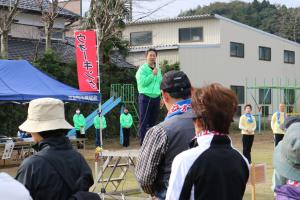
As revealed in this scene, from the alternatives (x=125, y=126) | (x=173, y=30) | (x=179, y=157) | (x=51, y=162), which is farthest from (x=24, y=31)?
(x=179, y=157)

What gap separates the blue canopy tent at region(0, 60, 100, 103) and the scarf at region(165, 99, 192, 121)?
10590 mm

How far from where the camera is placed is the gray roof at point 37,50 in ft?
87.8

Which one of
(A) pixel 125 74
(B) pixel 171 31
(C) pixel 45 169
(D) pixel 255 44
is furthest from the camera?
(D) pixel 255 44

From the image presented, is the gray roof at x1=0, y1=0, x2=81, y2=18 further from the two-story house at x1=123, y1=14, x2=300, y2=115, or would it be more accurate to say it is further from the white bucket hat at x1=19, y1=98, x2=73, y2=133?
the white bucket hat at x1=19, y1=98, x2=73, y2=133

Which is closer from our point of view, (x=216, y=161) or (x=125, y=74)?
(x=216, y=161)

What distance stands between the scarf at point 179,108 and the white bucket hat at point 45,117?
83 centimetres

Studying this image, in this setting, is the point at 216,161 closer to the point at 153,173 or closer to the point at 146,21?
the point at 153,173

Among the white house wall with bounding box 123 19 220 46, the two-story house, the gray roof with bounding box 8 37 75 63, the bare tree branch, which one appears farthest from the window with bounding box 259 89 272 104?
the bare tree branch

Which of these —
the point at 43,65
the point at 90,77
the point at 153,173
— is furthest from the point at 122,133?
the point at 153,173

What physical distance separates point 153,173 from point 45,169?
867 mm

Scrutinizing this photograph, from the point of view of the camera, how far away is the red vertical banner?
1181cm

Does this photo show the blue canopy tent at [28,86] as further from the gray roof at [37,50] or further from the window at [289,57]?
the window at [289,57]

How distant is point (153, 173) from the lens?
155 inches

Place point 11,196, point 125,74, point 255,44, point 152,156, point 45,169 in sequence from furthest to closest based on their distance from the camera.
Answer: point 255,44
point 125,74
point 152,156
point 45,169
point 11,196
